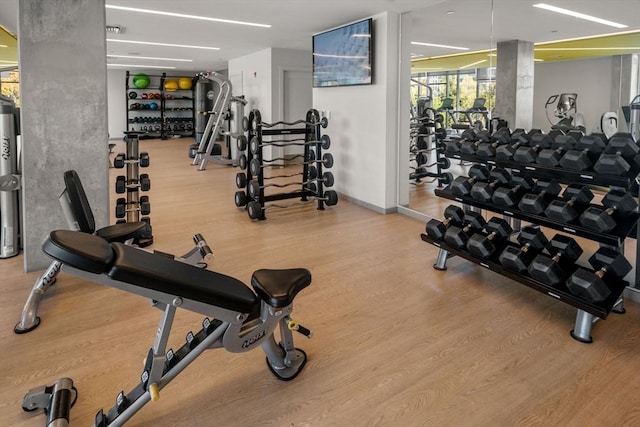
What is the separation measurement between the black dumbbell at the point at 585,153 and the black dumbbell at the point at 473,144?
677 mm

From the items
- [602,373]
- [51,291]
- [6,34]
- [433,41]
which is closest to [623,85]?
[602,373]

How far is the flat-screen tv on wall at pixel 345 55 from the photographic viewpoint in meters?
4.97

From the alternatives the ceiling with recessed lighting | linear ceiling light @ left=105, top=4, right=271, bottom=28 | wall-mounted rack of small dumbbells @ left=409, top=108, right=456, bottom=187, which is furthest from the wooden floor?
linear ceiling light @ left=105, top=4, right=271, bottom=28

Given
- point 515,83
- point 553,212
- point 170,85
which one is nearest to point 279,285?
point 553,212

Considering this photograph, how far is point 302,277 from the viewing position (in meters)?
1.89

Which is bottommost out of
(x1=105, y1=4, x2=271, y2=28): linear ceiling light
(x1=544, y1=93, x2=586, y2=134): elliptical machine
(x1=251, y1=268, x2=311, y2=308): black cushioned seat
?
(x1=251, y1=268, x2=311, y2=308): black cushioned seat

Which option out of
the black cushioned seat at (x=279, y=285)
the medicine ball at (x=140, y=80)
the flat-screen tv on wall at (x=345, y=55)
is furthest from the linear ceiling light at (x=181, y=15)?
the medicine ball at (x=140, y=80)

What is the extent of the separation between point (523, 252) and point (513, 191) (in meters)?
0.44

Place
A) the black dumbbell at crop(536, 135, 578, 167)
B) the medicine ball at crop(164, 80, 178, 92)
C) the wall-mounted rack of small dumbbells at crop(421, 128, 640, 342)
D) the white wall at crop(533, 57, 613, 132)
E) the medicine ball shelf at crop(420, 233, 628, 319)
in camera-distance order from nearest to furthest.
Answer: the medicine ball shelf at crop(420, 233, 628, 319) < the wall-mounted rack of small dumbbells at crop(421, 128, 640, 342) < the black dumbbell at crop(536, 135, 578, 167) < the white wall at crop(533, 57, 613, 132) < the medicine ball at crop(164, 80, 178, 92)

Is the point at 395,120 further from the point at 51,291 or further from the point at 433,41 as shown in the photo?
the point at 51,291

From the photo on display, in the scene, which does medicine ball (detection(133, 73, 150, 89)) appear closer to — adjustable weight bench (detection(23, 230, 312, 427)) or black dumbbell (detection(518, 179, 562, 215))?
black dumbbell (detection(518, 179, 562, 215))

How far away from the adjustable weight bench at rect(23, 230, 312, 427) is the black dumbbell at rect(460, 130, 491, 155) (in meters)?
1.83

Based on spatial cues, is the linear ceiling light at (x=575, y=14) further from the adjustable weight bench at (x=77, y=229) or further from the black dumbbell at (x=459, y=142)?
the adjustable weight bench at (x=77, y=229)

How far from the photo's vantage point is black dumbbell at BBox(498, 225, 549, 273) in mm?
2631
